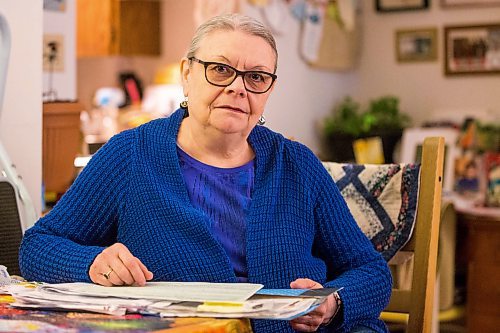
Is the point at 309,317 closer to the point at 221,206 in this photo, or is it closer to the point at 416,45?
the point at 221,206


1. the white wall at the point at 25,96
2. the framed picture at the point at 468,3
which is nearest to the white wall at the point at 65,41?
the white wall at the point at 25,96

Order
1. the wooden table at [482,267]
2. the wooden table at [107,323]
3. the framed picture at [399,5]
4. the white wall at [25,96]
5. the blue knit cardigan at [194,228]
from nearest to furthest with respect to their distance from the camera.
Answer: the wooden table at [107,323]
the blue knit cardigan at [194,228]
the white wall at [25,96]
the wooden table at [482,267]
the framed picture at [399,5]

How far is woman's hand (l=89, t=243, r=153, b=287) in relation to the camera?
1.30 m

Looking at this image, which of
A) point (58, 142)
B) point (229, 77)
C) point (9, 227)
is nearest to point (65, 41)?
point (58, 142)

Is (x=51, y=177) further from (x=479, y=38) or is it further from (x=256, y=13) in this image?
(x=479, y=38)

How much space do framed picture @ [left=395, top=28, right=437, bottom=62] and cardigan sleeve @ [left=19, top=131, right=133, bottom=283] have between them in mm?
3699

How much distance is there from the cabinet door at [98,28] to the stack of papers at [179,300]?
4185mm

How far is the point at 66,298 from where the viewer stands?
3.91 ft

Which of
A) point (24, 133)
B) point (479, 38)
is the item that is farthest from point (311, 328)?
point (479, 38)

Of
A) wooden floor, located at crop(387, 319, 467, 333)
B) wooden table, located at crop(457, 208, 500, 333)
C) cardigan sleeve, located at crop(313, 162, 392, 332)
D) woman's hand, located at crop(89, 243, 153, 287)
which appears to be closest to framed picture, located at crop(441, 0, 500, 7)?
wooden table, located at crop(457, 208, 500, 333)

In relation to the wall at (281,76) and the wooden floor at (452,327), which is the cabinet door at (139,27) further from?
the wooden floor at (452,327)

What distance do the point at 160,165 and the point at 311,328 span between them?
399 millimetres

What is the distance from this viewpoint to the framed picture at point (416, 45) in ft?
16.8

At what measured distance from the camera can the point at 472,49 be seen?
16.4 ft
